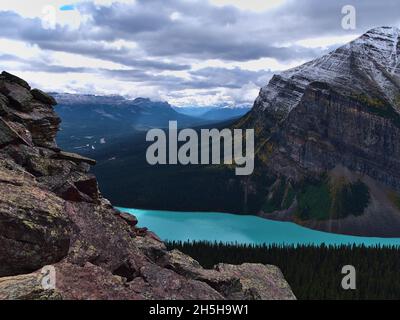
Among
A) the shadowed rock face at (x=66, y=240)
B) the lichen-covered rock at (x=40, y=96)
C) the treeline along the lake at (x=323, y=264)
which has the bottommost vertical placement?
the treeline along the lake at (x=323, y=264)

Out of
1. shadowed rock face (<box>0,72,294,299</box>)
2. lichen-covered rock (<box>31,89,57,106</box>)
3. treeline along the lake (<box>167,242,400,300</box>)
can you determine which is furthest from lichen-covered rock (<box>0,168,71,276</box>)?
treeline along the lake (<box>167,242,400,300</box>)

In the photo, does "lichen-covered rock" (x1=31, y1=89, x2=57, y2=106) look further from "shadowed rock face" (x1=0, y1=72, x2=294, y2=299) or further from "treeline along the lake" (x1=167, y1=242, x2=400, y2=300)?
"treeline along the lake" (x1=167, y1=242, x2=400, y2=300)

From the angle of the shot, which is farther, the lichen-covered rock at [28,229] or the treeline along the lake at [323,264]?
the treeline along the lake at [323,264]

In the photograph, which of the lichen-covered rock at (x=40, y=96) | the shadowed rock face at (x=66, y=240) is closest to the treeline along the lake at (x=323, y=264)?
the shadowed rock face at (x=66, y=240)

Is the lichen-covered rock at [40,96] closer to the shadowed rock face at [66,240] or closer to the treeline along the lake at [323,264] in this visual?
the shadowed rock face at [66,240]

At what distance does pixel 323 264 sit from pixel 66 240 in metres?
108

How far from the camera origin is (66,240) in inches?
1316

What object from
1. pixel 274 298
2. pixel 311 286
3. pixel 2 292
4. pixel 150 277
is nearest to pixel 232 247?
pixel 311 286

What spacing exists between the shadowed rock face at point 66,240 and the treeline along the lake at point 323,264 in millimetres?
58517

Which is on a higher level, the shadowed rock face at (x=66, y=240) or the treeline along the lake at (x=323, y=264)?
the shadowed rock face at (x=66, y=240)

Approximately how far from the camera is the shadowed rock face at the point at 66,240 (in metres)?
30.2

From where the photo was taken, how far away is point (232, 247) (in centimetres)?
14412
